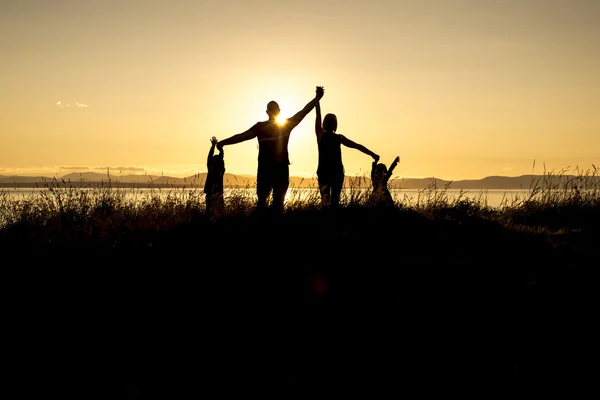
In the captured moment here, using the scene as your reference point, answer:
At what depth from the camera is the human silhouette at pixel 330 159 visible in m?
11.6

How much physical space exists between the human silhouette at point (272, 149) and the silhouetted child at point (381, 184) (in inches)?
109

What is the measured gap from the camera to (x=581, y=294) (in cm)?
741

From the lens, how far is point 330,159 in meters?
11.6

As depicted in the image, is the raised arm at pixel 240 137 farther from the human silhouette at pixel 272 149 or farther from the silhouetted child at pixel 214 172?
the silhouetted child at pixel 214 172

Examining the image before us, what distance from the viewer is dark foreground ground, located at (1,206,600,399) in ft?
17.0

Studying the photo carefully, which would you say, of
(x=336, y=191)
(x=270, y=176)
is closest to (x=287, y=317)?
(x=270, y=176)

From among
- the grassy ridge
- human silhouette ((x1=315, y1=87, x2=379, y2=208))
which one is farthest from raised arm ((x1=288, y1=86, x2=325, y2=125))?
the grassy ridge

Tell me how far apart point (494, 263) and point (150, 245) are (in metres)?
5.43

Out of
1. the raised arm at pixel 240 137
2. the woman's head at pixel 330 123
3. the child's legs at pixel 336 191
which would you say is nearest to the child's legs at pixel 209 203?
the raised arm at pixel 240 137

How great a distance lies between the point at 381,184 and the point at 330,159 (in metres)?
2.10

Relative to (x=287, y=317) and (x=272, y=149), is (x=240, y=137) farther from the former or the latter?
(x=287, y=317)

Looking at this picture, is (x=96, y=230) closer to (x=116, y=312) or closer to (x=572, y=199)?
(x=116, y=312)

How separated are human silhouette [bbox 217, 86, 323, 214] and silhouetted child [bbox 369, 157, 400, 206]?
2.78 meters

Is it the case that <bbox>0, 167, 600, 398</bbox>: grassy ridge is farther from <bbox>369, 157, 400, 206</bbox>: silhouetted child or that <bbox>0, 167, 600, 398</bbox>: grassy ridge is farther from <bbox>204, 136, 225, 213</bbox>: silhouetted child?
<bbox>204, 136, 225, 213</bbox>: silhouetted child
